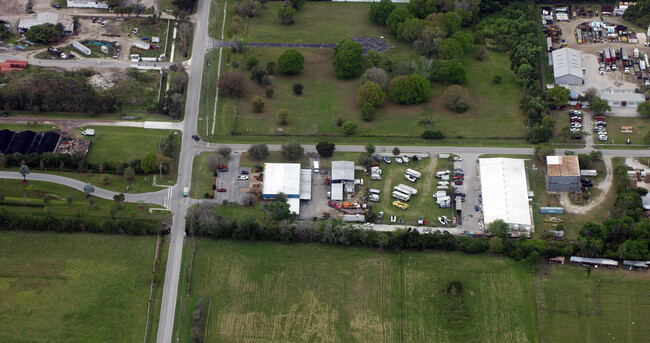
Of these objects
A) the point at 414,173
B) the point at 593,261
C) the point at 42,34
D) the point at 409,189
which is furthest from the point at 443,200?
the point at 42,34

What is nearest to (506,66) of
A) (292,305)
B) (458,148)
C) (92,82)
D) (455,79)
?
(455,79)

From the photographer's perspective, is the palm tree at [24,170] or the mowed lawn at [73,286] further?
the palm tree at [24,170]

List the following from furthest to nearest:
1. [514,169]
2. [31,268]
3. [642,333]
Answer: [514,169] < [31,268] < [642,333]

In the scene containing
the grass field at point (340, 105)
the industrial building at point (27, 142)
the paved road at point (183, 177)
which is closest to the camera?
the paved road at point (183, 177)

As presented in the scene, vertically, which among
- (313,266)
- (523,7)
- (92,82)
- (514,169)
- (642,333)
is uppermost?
(523,7)

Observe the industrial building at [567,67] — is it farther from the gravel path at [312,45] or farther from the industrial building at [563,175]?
the gravel path at [312,45]

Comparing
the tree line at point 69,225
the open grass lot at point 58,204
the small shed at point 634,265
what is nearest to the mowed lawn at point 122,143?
the open grass lot at point 58,204

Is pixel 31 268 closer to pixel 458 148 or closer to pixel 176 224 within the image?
pixel 176 224
